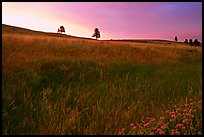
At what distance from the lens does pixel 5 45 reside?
8.85m

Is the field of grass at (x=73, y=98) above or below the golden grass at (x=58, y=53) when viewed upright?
below

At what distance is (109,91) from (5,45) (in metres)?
5.86

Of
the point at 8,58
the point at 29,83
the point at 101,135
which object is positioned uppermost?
the point at 8,58

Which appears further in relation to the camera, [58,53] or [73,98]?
[58,53]

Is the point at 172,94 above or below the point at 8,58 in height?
below

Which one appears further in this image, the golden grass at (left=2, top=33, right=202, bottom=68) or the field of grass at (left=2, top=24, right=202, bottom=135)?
the golden grass at (left=2, top=33, right=202, bottom=68)

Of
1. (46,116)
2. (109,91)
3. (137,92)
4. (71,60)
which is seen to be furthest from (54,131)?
(71,60)

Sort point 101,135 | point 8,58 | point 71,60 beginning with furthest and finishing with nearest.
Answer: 1. point 71,60
2. point 8,58
3. point 101,135

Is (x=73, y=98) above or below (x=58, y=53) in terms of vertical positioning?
below

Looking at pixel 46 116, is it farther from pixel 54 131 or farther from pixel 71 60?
pixel 71 60

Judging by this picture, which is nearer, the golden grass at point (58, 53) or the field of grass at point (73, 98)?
the field of grass at point (73, 98)

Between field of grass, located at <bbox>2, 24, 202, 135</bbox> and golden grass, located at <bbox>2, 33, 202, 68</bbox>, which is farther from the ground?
golden grass, located at <bbox>2, 33, 202, 68</bbox>

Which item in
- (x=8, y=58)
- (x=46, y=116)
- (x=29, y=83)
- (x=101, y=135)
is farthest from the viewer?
(x=8, y=58)

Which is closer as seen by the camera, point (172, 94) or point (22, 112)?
point (22, 112)
